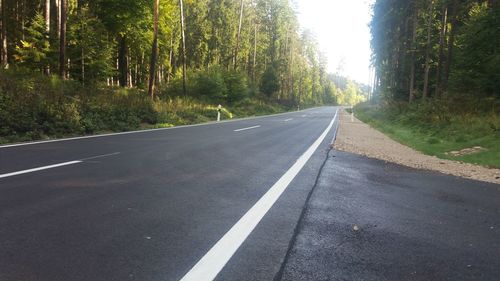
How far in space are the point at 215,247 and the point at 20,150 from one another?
24.4 ft

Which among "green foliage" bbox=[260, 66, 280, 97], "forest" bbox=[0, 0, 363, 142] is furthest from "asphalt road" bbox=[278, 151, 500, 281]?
"green foliage" bbox=[260, 66, 280, 97]

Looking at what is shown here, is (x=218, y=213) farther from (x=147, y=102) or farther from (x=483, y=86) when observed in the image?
(x=483, y=86)

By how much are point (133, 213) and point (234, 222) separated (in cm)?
120

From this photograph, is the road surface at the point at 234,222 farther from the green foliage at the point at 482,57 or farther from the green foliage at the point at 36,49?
the green foliage at the point at 36,49

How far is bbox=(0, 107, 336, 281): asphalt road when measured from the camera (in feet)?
10.3

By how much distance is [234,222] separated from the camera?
4371mm

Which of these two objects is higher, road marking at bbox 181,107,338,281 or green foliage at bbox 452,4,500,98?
green foliage at bbox 452,4,500,98

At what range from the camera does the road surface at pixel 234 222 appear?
320 centimetres

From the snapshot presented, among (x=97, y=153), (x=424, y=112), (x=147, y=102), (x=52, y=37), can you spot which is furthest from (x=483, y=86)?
(x=52, y=37)

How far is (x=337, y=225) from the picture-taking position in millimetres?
4492

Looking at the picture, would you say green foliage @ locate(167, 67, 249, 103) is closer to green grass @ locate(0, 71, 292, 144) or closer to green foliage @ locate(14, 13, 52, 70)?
green foliage @ locate(14, 13, 52, 70)

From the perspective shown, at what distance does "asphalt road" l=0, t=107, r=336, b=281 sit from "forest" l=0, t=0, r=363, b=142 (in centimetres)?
545

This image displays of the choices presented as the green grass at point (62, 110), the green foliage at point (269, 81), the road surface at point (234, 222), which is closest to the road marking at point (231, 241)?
the road surface at point (234, 222)

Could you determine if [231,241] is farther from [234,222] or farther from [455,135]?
[455,135]
